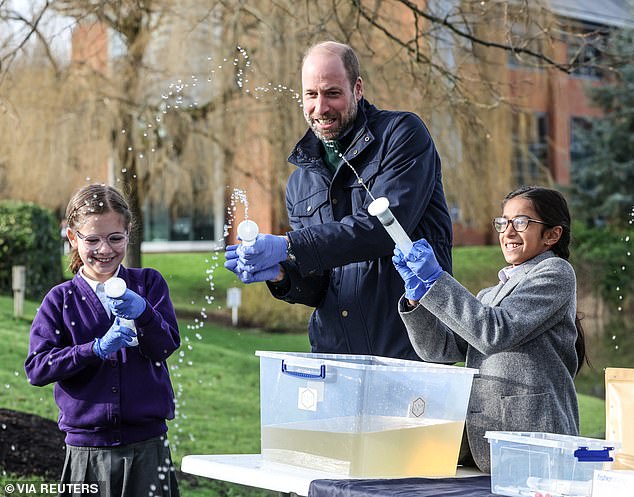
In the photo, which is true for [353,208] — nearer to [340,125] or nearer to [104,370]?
[340,125]

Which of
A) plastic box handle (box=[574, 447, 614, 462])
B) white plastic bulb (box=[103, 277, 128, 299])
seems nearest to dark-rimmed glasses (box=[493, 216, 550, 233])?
plastic box handle (box=[574, 447, 614, 462])

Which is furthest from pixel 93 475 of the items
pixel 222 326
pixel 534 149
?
pixel 534 149

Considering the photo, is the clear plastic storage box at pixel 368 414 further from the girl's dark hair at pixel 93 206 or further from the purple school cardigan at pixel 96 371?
the girl's dark hair at pixel 93 206

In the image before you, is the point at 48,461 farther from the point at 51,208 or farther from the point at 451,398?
the point at 51,208

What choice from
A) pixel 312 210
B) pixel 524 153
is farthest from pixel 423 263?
pixel 524 153

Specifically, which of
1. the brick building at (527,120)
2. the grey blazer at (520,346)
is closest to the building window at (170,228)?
the brick building at (527,120)

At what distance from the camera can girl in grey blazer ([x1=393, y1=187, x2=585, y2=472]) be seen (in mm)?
2748

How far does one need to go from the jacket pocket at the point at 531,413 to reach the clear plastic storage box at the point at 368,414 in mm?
153

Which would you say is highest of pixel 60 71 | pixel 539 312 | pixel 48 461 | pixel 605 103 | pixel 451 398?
pixel 605 103

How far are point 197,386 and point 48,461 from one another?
12.8ft

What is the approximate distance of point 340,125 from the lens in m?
3.34

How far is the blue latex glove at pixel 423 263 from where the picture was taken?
2.71 meters

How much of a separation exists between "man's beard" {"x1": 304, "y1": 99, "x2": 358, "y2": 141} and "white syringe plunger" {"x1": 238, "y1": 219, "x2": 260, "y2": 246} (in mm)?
641

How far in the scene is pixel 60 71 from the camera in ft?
35.4
